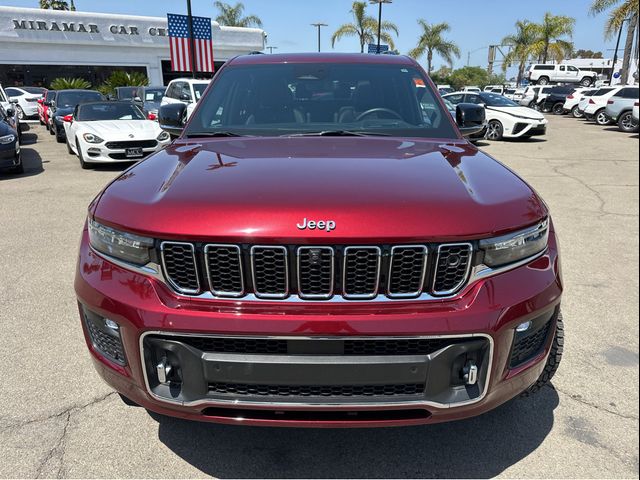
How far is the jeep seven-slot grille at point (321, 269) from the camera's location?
6.07 ft

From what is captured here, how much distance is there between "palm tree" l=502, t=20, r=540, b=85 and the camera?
47656 millimetres

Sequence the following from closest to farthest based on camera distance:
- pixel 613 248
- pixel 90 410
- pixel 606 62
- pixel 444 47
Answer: pixel 90 410 < pixel 613 248 < pixel 444 47 < pixel 606 62

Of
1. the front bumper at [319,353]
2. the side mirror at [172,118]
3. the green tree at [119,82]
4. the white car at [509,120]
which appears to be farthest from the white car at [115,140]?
the green tree at [119,82]

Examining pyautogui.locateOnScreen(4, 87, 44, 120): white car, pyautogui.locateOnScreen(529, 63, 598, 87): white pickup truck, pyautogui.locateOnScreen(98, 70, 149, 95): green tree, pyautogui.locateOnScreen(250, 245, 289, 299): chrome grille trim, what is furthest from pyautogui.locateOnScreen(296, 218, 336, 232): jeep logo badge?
pyautogui.locateOnScreen(529, 63, 598, 87): white pickup truck

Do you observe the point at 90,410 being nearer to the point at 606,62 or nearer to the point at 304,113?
the point at 304,113

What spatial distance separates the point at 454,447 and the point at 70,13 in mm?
35594

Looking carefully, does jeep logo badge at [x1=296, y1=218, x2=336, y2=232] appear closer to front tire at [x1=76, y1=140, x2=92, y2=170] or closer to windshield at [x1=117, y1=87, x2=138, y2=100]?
front tire at [x1=76, y1=140, x2=92, y2=170]

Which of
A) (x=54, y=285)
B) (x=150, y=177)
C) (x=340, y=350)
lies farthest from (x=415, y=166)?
(x=54, y=285)

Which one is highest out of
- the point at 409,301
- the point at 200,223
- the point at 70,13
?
the point at 70,13

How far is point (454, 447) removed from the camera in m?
2.43

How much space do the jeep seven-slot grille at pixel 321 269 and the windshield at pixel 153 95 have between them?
17883mm

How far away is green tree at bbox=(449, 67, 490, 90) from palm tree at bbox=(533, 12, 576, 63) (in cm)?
1746

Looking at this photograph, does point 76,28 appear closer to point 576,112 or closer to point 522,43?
point 576,112

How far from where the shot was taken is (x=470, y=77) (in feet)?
237
